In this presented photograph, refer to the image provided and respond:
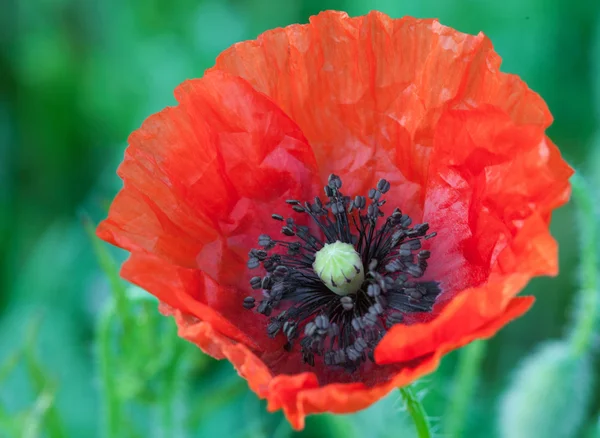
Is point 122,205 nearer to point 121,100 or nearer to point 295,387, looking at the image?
point 295,387

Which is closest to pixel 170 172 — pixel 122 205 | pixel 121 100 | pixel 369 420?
pixel 122 205

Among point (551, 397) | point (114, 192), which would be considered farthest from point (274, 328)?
point (114, 192)

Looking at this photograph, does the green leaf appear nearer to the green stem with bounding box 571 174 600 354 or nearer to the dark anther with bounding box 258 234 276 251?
the dark anther with bounding box 258 234 276 251

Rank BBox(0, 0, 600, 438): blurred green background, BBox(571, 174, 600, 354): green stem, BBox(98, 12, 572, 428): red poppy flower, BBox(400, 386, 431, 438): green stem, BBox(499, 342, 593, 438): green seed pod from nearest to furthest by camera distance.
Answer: BBox(400, 386, 431, 438): green stem, BBox(98, 12, 572, 428): red poppy flower, BBox(571, 174, 600, 354): green stem, BBox(499, 342, 593, 438): green seed pod, BBox(0, 0, 600, 438): blurred green background

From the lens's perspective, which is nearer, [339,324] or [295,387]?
[295,387]

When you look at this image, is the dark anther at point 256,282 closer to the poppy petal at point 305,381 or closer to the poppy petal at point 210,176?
the poppy petal at point 210,176

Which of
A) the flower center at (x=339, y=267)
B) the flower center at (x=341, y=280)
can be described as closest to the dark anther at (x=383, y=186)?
the flower center at (x=341, y=280)

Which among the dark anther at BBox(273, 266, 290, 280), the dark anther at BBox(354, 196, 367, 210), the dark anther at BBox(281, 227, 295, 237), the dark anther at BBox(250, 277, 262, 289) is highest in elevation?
the dark anther at BBox(354, 196, 367, 210)

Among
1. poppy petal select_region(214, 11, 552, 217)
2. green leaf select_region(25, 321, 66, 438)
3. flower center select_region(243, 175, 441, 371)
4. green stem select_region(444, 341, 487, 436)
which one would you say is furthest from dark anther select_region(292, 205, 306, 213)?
green leaf select_region(25, 321, 66, 438)
